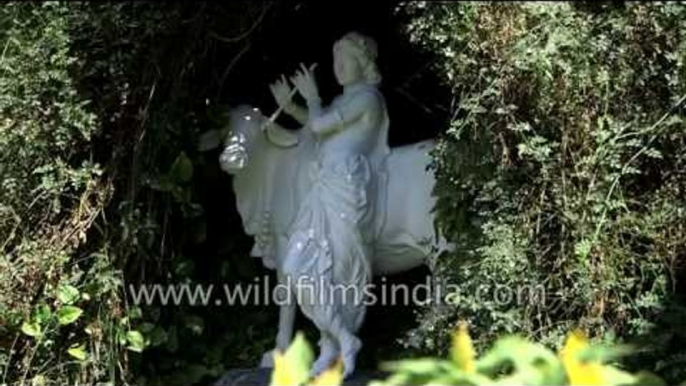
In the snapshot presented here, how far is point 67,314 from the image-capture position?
3.75 m

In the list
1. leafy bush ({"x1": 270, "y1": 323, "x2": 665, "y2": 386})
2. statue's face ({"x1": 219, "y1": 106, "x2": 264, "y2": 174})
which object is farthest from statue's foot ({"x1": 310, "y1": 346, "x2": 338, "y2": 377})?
leafy bush ({"x1": 270, "y1": 323, "x2": 665, "y2": 386})

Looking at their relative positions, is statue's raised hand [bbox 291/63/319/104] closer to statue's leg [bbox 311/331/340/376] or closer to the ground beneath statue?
statue's leg [bbox 311/331/340/376]

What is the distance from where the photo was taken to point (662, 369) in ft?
10.5

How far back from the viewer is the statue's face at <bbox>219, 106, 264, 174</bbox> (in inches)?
163

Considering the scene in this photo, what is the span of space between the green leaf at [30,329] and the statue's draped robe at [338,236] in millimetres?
893

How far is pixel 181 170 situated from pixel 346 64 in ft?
2.40

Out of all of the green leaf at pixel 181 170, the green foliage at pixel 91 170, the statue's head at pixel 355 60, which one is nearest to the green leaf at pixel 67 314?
the green foliage at pixel 91 170

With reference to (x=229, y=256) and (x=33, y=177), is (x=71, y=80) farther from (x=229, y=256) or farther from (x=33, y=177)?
(x=229, y=256)

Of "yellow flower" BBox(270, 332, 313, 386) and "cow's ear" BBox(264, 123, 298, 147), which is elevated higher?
"cow's ear" BBox(264, 123, 298, 147)

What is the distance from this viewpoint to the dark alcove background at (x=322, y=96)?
→ 14.8 ft

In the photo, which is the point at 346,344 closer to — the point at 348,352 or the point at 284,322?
the point at 348,352

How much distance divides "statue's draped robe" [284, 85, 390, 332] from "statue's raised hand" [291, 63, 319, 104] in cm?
12

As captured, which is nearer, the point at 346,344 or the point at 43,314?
the point at 43,314

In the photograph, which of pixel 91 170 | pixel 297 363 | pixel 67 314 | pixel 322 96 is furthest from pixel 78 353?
pixel 297 363
